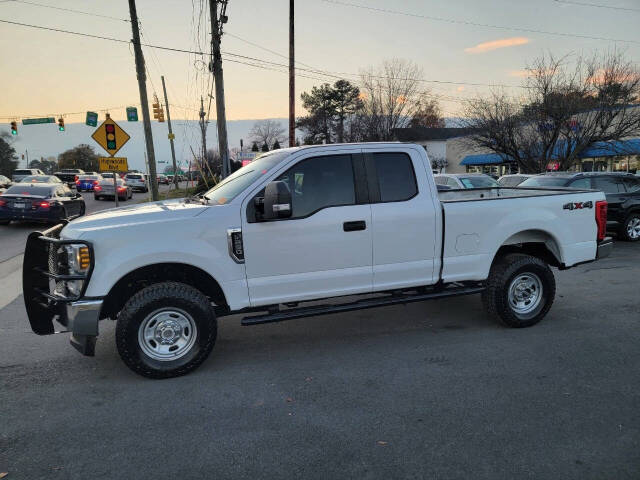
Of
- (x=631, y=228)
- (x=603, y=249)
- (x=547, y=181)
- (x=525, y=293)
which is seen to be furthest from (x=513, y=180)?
(x=525, y=293)

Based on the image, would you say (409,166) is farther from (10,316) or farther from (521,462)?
(10,316)

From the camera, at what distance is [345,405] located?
12.0 feet

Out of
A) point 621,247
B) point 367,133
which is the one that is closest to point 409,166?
point 621,247

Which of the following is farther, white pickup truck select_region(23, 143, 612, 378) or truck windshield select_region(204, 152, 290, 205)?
truck windshield select_region(204, 152, 290, 205)

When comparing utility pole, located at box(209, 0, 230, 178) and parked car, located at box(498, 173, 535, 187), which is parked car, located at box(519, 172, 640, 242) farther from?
utility pole, located at box(209, 0, 230, 178)

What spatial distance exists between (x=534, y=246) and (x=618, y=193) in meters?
7.61

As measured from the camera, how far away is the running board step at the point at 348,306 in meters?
4.43

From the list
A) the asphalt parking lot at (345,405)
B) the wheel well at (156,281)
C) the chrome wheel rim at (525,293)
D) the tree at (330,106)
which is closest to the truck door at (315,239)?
the wheel well at (156,281)

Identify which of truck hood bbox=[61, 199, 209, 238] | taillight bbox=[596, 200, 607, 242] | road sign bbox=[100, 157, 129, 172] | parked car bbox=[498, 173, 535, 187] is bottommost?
parked car bbox=[498, 173, 535, 187]

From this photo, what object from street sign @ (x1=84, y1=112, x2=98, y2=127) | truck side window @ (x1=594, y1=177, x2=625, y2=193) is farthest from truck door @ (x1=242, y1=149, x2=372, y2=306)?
street sign @ (x1=84, y1=112, x2=98, y2=127)

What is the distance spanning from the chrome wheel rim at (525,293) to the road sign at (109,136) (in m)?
12.4

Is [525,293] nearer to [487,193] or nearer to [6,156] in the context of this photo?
[487,193]

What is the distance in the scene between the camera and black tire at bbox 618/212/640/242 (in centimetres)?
1172

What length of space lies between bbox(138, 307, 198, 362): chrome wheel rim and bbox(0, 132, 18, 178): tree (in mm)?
93674
